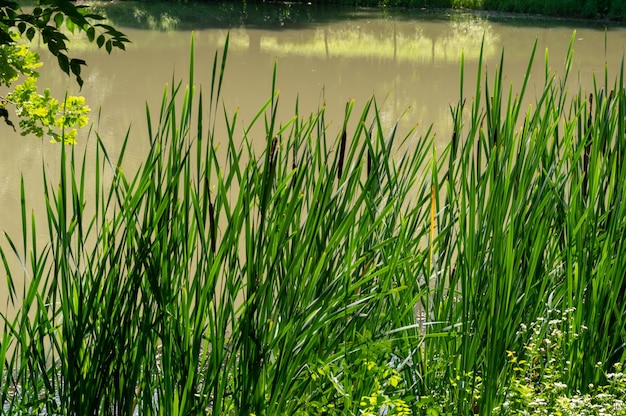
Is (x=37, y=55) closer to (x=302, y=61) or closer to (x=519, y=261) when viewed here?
(x=519, y=261)

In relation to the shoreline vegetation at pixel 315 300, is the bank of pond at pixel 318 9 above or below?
below

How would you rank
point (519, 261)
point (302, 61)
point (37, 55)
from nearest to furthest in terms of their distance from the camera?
point (519, 261), point (37, 55), point (302, 61)

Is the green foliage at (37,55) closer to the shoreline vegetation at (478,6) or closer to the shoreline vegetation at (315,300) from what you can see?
the shoreline vegetation at (315,300)

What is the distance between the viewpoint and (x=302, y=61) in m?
9.98

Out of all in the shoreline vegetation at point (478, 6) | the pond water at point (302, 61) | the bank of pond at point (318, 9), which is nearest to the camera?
the pond water at point (302, 61)

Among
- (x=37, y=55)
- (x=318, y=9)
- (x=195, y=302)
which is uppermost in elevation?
(x=37, y=55)

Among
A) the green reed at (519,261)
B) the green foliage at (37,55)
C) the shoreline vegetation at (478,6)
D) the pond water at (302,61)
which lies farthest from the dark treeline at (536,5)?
the green reed at (519,261)

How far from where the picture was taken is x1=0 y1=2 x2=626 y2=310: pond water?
7156 millimetres

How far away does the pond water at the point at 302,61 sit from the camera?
716 centimetres

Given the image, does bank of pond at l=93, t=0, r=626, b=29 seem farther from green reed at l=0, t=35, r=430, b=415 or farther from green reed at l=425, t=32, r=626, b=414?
green reed at l=0, t=35, r=430, b=415

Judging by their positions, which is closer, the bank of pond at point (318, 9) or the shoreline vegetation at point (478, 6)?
the bank of pond at point (318, 9)

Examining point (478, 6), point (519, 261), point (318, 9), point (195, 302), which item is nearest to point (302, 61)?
point (318, 9)

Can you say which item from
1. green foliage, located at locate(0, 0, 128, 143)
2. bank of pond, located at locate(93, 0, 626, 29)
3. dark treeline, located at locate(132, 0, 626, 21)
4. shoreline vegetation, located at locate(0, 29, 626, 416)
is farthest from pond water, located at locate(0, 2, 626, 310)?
shoreline vegetation, located at locate(0, 29, 626, 416)

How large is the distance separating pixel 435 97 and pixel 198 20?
472 centimetres
